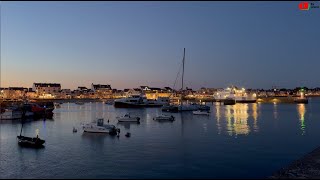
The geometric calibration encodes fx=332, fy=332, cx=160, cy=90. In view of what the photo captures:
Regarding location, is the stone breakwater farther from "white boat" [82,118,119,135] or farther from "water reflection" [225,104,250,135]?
"white boat" [82,118,119,135]

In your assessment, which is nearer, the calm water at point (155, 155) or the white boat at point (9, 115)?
the calm water at point (155, 155)

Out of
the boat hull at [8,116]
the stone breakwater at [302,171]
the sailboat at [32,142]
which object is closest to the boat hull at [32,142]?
the sailboat at [32,142]

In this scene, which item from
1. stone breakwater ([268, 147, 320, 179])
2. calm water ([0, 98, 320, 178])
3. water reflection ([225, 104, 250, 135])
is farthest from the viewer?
water reflection ([225, 104, 250, 135])

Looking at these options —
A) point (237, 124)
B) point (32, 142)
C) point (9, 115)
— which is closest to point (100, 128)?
point (32, 142)

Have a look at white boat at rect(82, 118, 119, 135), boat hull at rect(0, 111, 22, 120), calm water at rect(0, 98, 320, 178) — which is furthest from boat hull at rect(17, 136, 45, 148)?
boat hull at rect(0, 111, 22, 120)

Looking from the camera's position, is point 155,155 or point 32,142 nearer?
point 155,155

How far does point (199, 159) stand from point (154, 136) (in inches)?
636

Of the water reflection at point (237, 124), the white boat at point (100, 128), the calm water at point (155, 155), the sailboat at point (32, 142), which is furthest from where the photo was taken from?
the water reflection at point (237, 124)

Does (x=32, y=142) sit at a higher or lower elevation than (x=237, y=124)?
higher

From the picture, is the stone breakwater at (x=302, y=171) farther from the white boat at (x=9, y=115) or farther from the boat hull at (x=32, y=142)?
the white boat at (x=9, y=115)

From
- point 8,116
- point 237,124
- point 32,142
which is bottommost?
point 237,124

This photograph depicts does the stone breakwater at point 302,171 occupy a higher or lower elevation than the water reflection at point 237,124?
higher

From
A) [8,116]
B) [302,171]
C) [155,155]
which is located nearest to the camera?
[302,171]

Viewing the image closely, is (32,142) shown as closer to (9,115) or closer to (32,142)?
(32,142)
